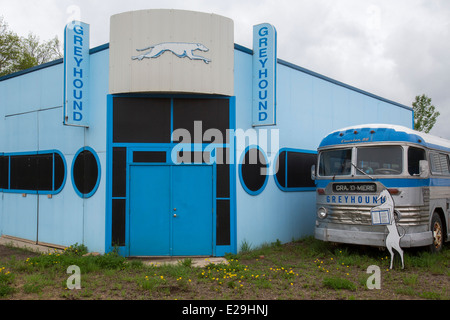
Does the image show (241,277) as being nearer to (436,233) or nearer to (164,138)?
(164,138)

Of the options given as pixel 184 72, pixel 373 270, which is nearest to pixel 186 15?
pixel 184 72

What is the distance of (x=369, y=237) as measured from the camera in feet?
28.7

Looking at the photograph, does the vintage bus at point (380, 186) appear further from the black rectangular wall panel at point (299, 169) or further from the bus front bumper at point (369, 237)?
the black rectangular wall panel at point (299, 169)

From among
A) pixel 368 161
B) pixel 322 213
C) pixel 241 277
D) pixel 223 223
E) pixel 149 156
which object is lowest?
pixel 241 277

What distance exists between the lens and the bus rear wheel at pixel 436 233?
30.5ft

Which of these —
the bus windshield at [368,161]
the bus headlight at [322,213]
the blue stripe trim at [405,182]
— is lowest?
the bus headlight at [322,213]

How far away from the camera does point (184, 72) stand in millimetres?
9547

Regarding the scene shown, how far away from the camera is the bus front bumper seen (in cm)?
854

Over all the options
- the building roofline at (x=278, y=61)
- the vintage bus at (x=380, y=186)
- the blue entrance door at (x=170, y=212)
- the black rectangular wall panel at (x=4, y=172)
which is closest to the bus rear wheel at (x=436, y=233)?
the vintage bus at (x=380, y=186)

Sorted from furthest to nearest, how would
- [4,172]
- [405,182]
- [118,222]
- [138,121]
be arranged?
[4,172]
[138,121]
[118,222]
[405,182]

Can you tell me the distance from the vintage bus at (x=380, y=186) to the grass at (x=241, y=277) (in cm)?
58

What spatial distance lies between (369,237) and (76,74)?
8190 mm

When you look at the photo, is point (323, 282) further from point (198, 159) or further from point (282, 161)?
point (282, 161)

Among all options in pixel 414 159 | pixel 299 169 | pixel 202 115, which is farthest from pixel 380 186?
pixel 202 115
